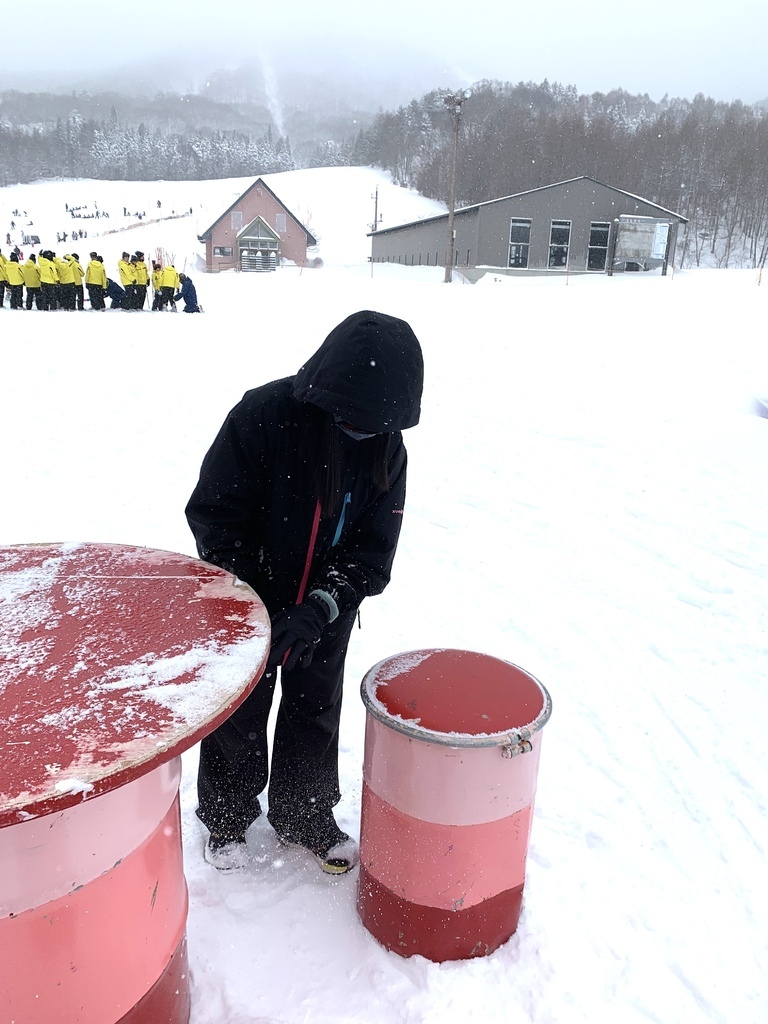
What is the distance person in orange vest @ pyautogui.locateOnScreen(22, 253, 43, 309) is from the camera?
15.2m

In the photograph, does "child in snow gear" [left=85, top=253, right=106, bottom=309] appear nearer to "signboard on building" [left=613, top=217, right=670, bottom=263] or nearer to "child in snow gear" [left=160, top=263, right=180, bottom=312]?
"child in snow gear" [left=160, top=263, right=180, bottom=312]

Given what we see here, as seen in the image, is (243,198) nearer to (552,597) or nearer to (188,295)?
(188,295)

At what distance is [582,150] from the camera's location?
6156 centimetres

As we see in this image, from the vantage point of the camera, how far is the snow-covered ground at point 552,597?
6.81 ft

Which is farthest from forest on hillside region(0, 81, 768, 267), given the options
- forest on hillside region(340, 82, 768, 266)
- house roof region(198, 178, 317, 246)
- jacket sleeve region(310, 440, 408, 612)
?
jacket sleeve region(310, 440, 408, 612)

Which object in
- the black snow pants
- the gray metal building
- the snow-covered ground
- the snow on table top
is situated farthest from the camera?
the gray metal building

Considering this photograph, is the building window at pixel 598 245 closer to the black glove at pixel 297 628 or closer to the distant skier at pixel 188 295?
the distant skier at pixel 188 295

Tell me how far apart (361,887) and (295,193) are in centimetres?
6724

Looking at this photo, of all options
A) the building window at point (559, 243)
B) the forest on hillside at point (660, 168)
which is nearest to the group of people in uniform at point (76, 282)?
the building window at point (559, 243)

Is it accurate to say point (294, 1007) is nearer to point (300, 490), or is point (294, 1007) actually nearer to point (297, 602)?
point (297, 602)

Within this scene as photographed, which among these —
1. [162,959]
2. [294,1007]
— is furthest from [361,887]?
[162,959]

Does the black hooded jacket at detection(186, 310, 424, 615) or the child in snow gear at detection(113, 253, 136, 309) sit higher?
the child in snow gear at detection(113, 253, 136, 309)

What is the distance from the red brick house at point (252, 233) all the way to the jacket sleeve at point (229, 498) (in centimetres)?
4244

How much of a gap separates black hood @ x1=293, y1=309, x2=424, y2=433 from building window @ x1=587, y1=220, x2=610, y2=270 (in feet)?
110
